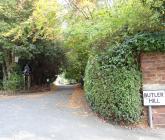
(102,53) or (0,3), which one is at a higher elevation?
(0,3)

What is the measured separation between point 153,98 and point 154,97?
0.13 feet

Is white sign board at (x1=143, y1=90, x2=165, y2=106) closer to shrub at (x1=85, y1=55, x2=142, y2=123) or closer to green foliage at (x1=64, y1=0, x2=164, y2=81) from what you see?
shrub at (x1=85, y1=55, x2=142, y2=123)

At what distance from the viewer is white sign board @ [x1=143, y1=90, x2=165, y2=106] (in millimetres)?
9711

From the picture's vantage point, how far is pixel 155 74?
980 centimetres

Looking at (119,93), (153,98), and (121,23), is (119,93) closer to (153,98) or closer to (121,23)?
(153,98)

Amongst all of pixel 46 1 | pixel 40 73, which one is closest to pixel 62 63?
pixel 40 73

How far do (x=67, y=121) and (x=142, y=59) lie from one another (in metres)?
2.76

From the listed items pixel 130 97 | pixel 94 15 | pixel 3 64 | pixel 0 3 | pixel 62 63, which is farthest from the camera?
pixel 62 63

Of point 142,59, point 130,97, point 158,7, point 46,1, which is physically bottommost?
point 130,97

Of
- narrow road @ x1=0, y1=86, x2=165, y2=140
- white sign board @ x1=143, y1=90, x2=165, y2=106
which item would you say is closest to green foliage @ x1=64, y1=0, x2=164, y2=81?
white sign board @ x1=143, y1=90, x2=165, y2=106

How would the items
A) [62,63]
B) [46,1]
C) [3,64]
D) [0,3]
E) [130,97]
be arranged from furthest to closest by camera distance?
[62,63] → [3,64] → [0,3] → [46,1] → [130,97]

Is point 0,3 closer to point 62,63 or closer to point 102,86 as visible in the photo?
point 62,63

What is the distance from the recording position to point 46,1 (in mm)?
14695

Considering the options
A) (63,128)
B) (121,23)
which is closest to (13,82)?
(121,23)
